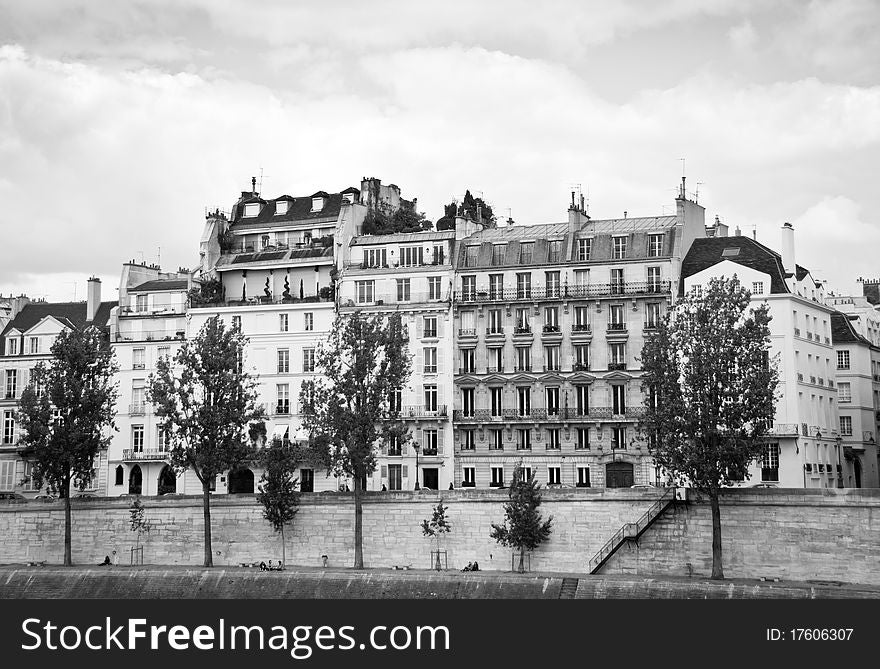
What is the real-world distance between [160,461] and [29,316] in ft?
56.4

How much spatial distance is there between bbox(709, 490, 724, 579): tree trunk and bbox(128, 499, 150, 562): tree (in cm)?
3188

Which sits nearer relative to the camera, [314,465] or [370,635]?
[370,635]

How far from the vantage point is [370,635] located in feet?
188

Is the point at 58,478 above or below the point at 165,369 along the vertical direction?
below

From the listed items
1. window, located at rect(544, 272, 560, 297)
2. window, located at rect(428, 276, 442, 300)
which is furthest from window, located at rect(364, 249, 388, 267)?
window, located at rect(544, 272, 560, 297)

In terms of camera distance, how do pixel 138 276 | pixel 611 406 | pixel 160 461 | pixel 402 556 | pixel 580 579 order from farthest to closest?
pixel 138 276, pixel 160 461, pixel 611 406, pixel 402 556, pixel 580 579

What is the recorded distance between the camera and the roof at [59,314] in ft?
349

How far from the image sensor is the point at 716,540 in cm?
7456

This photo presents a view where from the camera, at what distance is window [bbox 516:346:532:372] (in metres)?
94.8

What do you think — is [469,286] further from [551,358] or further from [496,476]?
[496,476]

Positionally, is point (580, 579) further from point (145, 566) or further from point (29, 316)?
point (29, 316)

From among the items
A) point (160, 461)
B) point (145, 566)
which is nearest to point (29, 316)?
point (160, 461)

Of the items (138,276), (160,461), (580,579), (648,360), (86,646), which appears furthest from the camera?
(138,276)

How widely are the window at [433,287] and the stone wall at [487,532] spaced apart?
1720 centimetres
